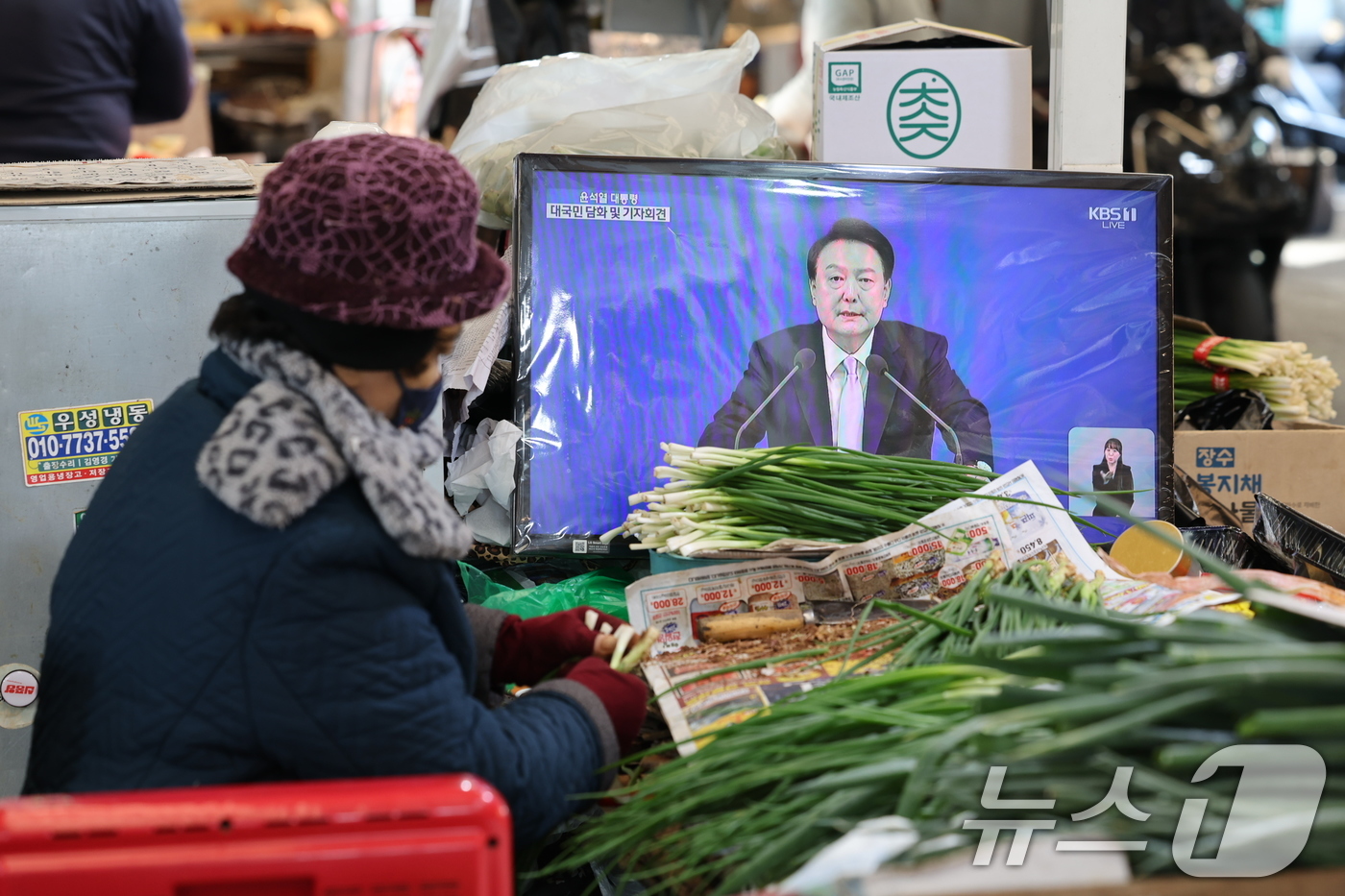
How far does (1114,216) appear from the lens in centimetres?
241

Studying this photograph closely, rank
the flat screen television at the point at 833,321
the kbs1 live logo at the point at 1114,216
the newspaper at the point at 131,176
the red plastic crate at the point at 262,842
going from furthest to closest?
the kbs1 live logo at the point at 1114,216, the flat screen television at the point at 833,321, the newspaper at the point at 131,176, the red plastic crate at the point at 262,842

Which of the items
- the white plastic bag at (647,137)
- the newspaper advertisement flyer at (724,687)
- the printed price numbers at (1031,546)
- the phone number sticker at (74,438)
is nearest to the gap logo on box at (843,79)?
the white plastic bag at (647,137)

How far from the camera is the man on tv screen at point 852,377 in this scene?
2.29 meters

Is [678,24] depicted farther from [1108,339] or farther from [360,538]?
[360,538]

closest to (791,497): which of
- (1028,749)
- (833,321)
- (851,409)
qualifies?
(851,409)

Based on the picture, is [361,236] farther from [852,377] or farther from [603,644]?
[852,377]

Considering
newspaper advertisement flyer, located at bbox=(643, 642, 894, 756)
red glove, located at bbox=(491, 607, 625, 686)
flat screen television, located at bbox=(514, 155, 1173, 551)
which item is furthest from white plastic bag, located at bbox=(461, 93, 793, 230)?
newspaper advertisement flyer, located at bbox=(643, 642, 894, 756)

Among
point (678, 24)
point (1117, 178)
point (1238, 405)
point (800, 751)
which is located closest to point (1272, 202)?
point (678, 24)

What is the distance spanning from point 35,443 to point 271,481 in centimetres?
114

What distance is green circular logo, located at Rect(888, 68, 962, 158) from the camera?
2672 millimetres

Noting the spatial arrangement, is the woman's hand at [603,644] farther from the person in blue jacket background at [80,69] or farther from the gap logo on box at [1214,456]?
the person in blue jacket background at [80,69]

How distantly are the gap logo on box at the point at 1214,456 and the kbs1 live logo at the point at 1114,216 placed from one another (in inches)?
22.7

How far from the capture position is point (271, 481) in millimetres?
1221

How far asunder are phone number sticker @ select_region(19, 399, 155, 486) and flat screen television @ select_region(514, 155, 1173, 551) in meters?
0.74
